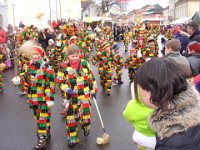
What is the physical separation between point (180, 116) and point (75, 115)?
148 inches

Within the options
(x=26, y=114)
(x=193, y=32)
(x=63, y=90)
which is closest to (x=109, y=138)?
(x=63, y=90)

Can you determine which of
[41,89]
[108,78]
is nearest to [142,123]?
[41,89]

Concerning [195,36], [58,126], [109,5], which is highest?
[109,5]

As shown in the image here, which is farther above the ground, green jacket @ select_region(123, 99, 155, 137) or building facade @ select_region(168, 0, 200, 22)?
building facade @ select_region(168, 0, 200, 22)

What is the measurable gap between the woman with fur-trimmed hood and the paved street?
367cm

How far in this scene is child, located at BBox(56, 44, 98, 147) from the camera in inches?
196

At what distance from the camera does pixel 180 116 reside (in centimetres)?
167

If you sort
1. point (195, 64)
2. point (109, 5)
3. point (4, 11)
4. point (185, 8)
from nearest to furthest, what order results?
1. point (195, 64)
2. point (4, 11)
3. point (109, 5)
4. point (185, 8)

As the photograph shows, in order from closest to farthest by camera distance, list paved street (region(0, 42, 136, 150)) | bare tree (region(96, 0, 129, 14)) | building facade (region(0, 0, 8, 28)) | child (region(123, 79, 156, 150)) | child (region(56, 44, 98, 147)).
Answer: child (region(123, 79, 156, 150)) < child (region(56, 44, 98, 147)) < paved street (region(0, 42, 136, 150)) < building facade (region(0, 0, 8, 28)) < bare tree (region(96, 0, 129, 14))

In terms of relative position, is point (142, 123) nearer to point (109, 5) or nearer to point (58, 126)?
point (58, 126)

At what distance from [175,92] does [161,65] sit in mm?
173

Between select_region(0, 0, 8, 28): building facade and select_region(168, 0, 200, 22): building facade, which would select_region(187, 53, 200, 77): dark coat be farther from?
select_region(168, 0, 200, 22): building facade

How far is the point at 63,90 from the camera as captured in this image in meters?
4.89

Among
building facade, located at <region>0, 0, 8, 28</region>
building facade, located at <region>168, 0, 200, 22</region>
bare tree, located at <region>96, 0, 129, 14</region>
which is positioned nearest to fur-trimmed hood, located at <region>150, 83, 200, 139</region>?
building facade, located at <region>0, 0, 8, 28</region>
